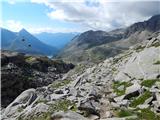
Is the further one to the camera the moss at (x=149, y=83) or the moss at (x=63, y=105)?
the moss at (x=149, y=83)

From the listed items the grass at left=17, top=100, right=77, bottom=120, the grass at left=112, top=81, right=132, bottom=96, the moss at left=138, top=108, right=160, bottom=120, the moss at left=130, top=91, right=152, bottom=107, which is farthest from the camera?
the grass at left=112, top=81, right=132, bottom=96

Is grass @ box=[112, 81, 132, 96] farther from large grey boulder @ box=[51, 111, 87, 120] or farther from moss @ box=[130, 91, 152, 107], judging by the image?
large grey boulder @ box=[51, 111, 87, 120]

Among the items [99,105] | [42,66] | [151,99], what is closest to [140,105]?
[151,99]

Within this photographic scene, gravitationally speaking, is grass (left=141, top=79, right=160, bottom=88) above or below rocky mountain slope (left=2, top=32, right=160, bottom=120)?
above

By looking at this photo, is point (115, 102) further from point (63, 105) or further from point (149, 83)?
point (63, 105)

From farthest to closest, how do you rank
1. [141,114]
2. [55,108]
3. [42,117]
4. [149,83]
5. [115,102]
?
1. [149,83]
2. [115,102]
3. [55,108]
4. [42,117]
5. [141,114]

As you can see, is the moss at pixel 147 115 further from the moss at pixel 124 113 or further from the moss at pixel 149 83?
the moss at pixel 149 83

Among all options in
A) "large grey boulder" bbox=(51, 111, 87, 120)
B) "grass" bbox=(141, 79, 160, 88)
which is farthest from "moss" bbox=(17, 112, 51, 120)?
"grass" bbox=(141, 79, 160, 88)

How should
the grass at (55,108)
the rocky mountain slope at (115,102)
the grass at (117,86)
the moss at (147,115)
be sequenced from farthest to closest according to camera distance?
the grass at (117,86)
the grass at (55,108)
the rocky mountain slope at (115,102)
the moss at (147,115)

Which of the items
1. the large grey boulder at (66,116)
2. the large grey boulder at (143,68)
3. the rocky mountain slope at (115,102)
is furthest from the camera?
the large grey boulder at (143,68)

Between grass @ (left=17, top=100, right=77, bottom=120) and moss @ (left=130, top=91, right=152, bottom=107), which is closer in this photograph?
grass @ (left=17, top=100, right=77, bottom=120)

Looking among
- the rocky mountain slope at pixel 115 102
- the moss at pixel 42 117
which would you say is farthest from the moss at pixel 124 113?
the moss at pixel 42 117

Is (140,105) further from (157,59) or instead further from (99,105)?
(157,59)

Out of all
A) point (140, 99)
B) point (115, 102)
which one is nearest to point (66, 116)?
point (140, 99)
